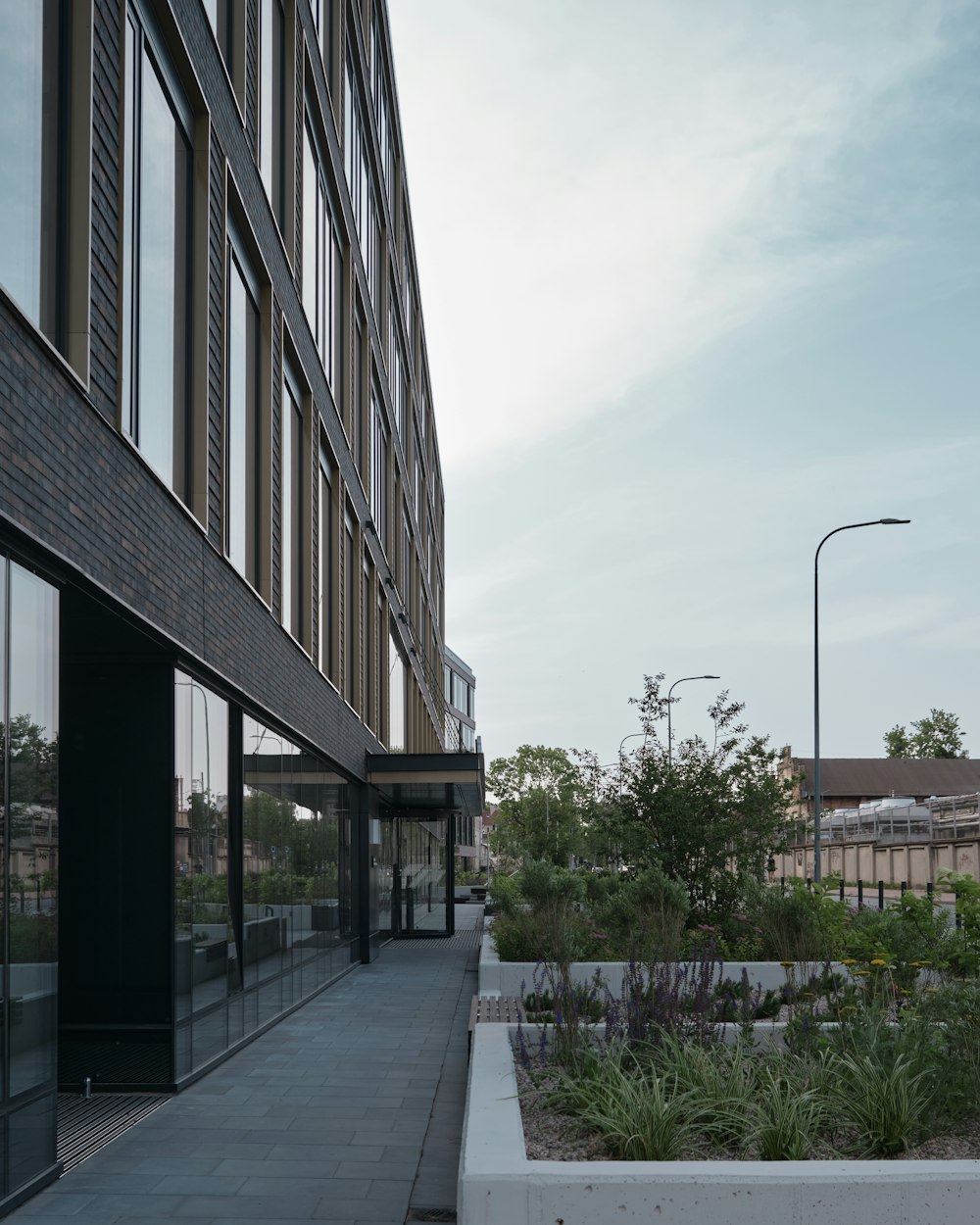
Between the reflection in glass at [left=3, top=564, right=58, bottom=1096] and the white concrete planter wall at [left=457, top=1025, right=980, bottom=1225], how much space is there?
10.4ft

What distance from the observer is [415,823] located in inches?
1485

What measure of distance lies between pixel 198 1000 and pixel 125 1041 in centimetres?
97

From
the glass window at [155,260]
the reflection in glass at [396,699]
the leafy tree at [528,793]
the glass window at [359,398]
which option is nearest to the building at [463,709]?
the leafy tree at [528,793]

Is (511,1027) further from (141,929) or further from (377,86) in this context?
(377,86)

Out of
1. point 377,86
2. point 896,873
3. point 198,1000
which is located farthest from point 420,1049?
point 896,873

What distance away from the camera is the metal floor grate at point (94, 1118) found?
8867 millimetres

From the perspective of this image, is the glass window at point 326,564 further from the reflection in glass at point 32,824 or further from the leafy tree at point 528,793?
the leafy tree at point 528,793

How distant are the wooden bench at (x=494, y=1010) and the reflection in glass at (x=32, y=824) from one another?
3.88m

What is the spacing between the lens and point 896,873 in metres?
67.3

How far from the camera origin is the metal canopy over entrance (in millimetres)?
24969

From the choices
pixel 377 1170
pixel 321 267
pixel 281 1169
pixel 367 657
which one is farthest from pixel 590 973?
pixel 367 657

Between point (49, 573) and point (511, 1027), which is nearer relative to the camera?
point (49, 573)

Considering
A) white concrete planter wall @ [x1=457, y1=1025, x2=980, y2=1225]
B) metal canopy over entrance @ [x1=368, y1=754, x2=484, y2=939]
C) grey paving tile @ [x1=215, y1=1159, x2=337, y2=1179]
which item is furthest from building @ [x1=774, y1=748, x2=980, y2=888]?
white concrete planter wall @ [x1=457, y1=1025, x2=980, y2=1225]

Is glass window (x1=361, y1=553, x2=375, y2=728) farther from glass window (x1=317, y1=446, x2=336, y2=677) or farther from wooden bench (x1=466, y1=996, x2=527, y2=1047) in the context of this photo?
wooden bench (x1=466, y1=996, x2=527, y2=1047)
